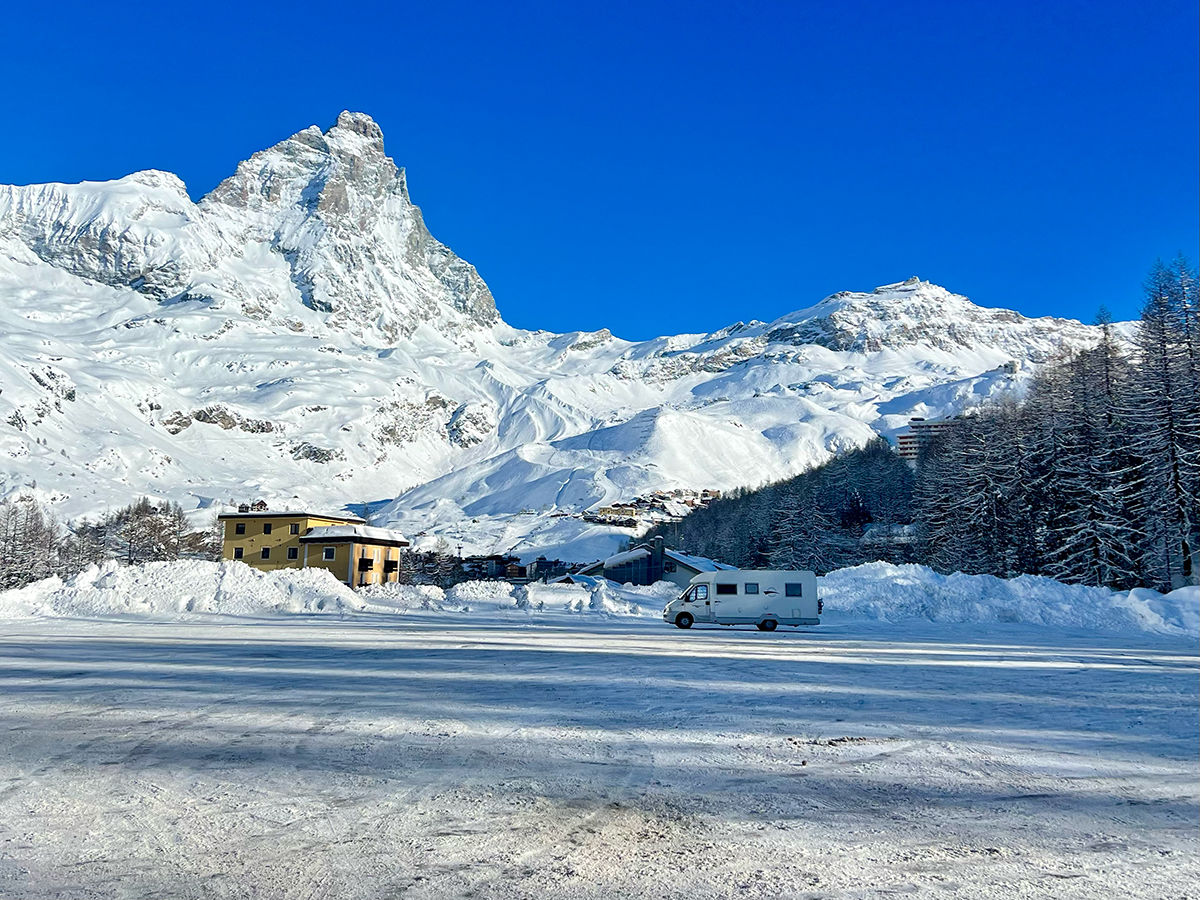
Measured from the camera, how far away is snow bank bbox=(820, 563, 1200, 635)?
2777 cm

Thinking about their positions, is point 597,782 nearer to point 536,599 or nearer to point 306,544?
point 536,599

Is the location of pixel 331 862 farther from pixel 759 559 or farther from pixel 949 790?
pixel 759 559

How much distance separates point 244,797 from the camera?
22.5ft

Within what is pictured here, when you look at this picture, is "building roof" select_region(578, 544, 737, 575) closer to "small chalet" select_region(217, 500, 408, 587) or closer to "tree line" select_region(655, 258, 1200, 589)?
"tree line" select_region(655, 258, 1200, 589)

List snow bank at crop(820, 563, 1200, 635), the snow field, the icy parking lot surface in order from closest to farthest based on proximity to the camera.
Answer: the icy parking lot surface < snow bank at crop(820, 563, 1200, 635) < the snow field

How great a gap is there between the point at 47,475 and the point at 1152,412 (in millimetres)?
218312

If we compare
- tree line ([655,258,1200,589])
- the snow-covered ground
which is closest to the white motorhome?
the snow-covered ground

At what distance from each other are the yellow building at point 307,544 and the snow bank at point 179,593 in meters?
24.7

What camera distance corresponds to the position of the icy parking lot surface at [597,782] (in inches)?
209

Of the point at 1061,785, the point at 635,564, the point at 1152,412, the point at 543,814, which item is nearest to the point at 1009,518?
the point at 1152,412

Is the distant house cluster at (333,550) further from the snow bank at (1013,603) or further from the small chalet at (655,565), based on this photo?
the snow bank at (1013,603)

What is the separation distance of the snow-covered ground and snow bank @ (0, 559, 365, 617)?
1795cm

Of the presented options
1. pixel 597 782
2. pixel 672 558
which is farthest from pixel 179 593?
pixel 672 558

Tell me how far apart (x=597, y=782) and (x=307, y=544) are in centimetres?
6403
